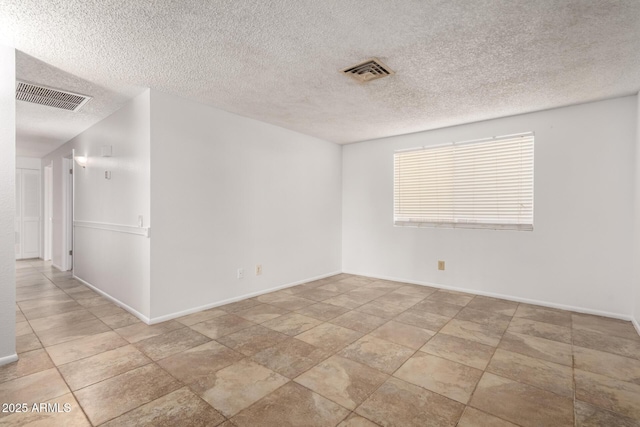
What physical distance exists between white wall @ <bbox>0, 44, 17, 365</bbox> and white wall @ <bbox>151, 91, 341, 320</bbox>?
3.31 feet

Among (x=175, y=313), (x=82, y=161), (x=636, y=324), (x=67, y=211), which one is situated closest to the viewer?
(x=636, y=324)

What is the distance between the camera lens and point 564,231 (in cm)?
358

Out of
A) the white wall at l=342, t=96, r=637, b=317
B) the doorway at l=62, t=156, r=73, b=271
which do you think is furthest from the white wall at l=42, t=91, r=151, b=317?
the white wall at l=342, t=96, r=637, b=317

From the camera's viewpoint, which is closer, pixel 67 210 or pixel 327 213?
pixel 327 213

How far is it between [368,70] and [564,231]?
301 centimetres

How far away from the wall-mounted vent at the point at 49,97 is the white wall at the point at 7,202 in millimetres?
870

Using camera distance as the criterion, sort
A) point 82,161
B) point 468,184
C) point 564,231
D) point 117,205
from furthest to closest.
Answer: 1. point 82,161
2. point 468,184
3. point 117,205
4. point 564,231

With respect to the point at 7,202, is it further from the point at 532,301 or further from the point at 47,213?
the point at 47,213

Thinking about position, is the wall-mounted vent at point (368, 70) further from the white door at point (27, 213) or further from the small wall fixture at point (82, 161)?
the white door at point (27, 213)

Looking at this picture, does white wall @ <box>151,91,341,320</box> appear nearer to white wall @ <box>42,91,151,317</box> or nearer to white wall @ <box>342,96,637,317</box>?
white wall @ <box>42,91,151,317</box>

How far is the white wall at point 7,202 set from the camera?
7.38 feet

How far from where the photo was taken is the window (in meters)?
3.90

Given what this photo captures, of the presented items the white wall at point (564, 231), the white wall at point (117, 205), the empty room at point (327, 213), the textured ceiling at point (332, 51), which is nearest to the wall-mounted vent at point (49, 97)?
the empty room at point (327, 213)

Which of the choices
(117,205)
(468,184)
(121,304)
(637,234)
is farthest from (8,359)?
(637,234)
